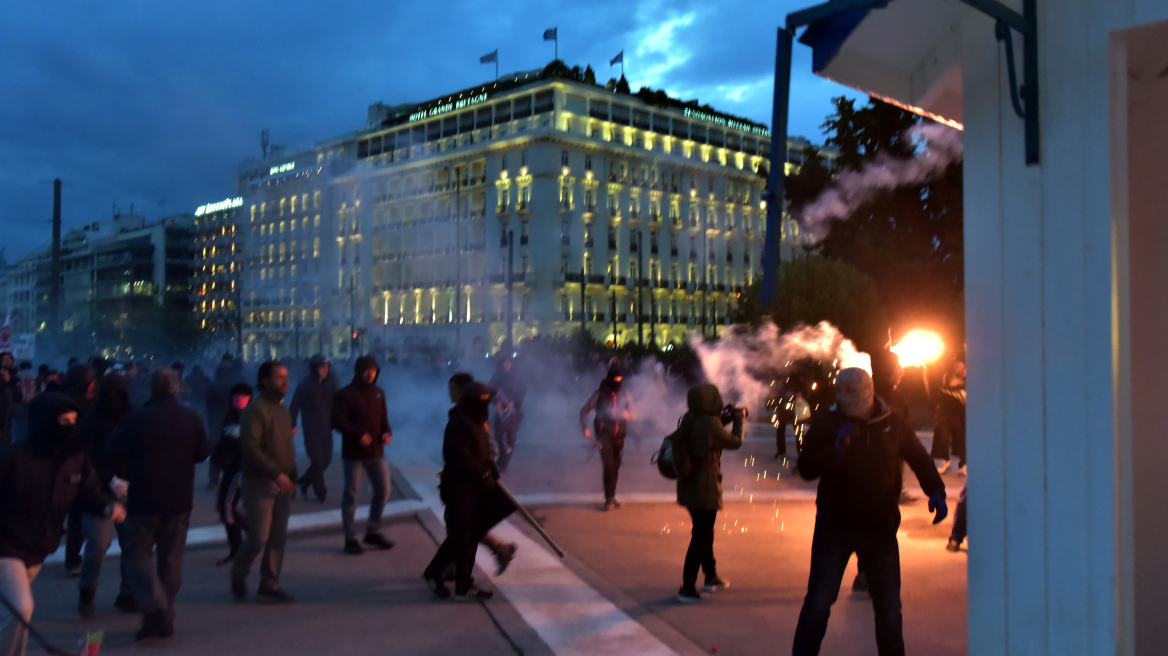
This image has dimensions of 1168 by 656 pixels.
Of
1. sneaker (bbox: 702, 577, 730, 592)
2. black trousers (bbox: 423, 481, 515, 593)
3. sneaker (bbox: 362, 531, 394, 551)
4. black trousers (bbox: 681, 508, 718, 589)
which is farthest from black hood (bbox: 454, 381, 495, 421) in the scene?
sneaker (bbox: 362, 531, 394, 551)

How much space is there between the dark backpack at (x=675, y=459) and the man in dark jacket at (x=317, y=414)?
4.40 metres

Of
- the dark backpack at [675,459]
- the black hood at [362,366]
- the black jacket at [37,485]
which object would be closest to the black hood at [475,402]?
Result: the dark backpack at [675,459]

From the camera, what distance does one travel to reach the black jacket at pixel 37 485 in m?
4.11

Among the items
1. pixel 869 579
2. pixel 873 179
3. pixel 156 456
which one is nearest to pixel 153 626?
pixel 156 456

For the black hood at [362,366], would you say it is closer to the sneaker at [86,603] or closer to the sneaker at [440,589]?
the sneaker at [440,589]

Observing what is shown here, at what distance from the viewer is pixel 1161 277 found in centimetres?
365

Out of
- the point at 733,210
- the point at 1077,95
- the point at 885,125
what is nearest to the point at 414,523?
the point at 1077,95

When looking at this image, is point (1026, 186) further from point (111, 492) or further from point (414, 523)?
point (414, 523)

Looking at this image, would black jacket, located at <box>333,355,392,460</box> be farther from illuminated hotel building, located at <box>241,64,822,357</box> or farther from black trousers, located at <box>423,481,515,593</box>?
illuminated hotel building, located at <box>241,64,822,357</box>

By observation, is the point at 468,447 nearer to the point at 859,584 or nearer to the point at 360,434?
the point at 360,434

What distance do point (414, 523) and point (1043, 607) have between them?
6.82 meters

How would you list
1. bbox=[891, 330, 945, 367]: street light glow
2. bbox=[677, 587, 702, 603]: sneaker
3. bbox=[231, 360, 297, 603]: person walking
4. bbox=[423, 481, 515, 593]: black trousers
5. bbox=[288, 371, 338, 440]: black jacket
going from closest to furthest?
bbox=[231, 360, 297, 603]: person walking, bbox=[677, 587, 702, 603]: sneaker, bbox=[423, 481, 515, 593]: black trousers, bbox=[891, 330, 945, 367]: street light glow, bbox=[288, 371, 338, 440]: black jacket

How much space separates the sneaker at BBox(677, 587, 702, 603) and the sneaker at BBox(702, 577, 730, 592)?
215mm

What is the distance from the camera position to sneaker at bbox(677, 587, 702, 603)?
231 inches
